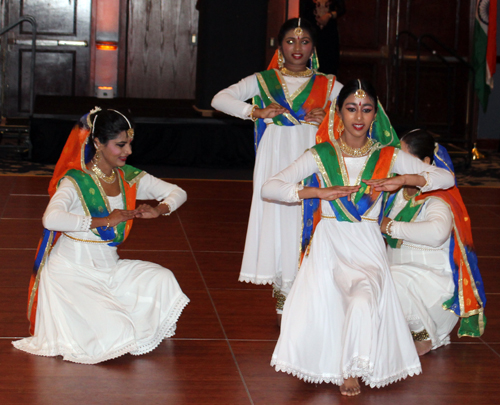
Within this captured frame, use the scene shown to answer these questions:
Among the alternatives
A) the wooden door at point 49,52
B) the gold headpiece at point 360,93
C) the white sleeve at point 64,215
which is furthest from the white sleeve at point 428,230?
the wooden door at point 49,52

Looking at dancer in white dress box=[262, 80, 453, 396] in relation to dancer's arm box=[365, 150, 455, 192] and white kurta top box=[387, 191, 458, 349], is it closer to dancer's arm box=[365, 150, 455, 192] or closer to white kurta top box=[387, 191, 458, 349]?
dancer's arm box=[365, 150, 455, 192]

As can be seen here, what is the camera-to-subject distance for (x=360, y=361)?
2.87m

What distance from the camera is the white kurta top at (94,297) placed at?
3240mm

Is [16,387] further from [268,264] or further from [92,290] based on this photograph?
[268,264]

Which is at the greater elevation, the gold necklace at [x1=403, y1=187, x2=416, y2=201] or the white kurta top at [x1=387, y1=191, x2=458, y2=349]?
the gold necklace at [x1=403, y1=187, x2=416, y2=201]

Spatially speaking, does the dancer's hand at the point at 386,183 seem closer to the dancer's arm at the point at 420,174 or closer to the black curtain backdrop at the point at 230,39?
the dancer's arm at the point at 420,174

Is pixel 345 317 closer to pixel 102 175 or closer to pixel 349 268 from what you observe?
pixel 349 268

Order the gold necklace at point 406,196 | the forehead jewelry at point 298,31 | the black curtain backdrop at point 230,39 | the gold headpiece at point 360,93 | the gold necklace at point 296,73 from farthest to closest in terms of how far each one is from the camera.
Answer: the black curtain backdrop at point 230,39 < the gold necklace at point 296,73 < the forehead jewelry at point 298,31 < the gold necklace at point 406,196 < the gold headpiece at point 360,93

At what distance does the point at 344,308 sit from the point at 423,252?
2.47 feet

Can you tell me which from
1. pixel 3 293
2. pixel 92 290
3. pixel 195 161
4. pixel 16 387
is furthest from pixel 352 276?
pixel 195 161

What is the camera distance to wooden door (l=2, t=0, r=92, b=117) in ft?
33.0

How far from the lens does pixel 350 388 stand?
3006 mm

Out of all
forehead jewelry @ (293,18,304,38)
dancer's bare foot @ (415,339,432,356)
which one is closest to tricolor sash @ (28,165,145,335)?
forehead jewelry @ (293,18,304,38)

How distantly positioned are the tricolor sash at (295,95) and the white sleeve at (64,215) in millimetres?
1115
